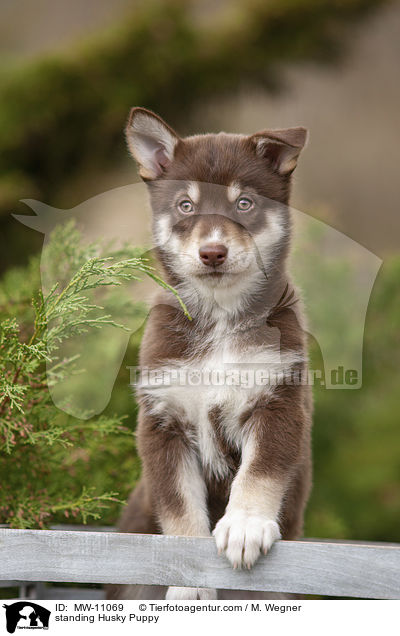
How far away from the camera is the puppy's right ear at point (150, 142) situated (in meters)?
1.54

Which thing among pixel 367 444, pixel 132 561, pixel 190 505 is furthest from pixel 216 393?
pixel 367 444

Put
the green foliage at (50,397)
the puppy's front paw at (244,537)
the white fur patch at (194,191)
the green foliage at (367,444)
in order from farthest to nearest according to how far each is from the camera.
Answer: the green foliage at (367,444), the white fur patch at (194,191), the green foliage at (50,397), the puppy's front paw at (244,537)

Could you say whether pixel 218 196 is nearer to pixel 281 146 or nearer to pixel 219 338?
pixel 281 146

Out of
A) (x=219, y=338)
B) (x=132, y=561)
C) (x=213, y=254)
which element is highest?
(x=213, y=254)

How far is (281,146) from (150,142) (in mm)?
283

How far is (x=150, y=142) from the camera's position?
1.59m

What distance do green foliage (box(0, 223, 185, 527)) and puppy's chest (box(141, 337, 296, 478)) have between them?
0.56ft

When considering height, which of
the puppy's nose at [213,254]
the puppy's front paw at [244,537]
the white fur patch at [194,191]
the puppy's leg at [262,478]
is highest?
the white fur patch at [194,191]

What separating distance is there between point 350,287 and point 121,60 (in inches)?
65.8

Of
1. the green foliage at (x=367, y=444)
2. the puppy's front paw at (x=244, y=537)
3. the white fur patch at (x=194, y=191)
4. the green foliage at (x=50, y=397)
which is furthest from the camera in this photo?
the green foliage at (x=367, y=444)

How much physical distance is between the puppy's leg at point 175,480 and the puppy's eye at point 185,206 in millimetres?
444
